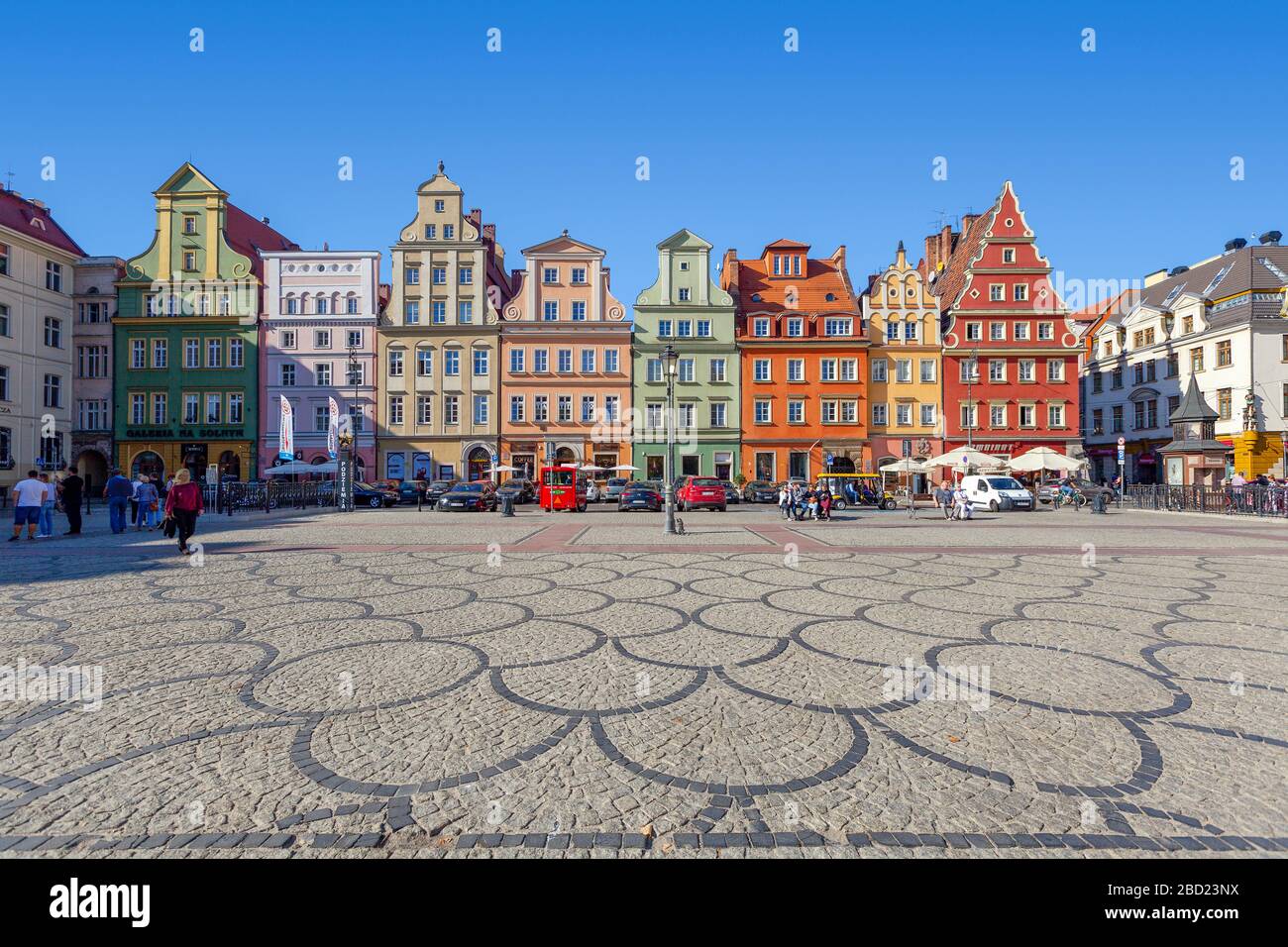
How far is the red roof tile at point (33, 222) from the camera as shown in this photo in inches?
1389

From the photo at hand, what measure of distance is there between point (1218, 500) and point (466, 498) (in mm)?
32582

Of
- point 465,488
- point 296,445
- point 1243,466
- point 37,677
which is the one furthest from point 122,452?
point 1243,466

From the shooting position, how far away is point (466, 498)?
2897 cm

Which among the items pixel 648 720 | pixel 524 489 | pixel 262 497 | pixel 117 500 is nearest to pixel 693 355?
pixel 524 489

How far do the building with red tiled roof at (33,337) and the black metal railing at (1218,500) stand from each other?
5351 centimetres

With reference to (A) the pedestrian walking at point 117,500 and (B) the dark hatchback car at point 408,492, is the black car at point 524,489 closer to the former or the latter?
(B) the dark hatchback car at point 408,492

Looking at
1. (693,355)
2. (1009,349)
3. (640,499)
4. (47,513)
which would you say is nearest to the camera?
(47,513)

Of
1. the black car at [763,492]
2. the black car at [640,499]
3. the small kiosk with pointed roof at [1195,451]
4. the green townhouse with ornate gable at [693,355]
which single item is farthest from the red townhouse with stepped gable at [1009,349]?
the black car at [640,499]

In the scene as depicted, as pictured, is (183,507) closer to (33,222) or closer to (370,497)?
(370,497)

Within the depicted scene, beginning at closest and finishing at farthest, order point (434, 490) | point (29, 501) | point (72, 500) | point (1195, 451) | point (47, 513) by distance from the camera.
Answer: point (29, 501)
point (47, 513)
point (72, 500)
point (1195, 451)
point (434, 490)

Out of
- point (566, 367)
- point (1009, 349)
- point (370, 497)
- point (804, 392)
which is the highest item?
point (1009, 349)

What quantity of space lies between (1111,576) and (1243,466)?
1448 inches

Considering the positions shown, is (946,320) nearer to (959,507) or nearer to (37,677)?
(959,507)

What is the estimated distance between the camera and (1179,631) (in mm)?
6395
